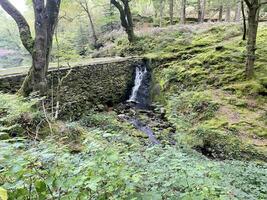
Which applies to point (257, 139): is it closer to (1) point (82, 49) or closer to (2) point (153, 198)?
(2) point (153, 198)

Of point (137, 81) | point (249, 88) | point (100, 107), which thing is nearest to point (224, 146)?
point (249, 88)

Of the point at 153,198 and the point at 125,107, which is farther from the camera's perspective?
the point at 125,107

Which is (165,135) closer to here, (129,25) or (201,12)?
(129,25)

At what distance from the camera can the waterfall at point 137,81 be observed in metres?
13.0

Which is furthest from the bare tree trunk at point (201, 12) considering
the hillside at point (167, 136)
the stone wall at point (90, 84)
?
the stone wall at point (90, 84)

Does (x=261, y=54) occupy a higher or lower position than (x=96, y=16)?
lower

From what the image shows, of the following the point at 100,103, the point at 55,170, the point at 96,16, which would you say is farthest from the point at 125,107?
the point at 96,16

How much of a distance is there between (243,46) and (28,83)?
8519 millimetres

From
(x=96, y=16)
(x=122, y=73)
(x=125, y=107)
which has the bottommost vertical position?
(x=125, y=107)

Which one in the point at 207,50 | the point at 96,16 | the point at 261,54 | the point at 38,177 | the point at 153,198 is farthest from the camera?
the point at 96,16

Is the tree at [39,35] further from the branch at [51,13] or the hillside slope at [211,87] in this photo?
the hillside slope at [211,87]

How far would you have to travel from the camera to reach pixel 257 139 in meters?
7.24

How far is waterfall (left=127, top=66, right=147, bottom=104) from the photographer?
13.0 metres

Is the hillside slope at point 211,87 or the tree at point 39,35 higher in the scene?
the tree at point 39,35
